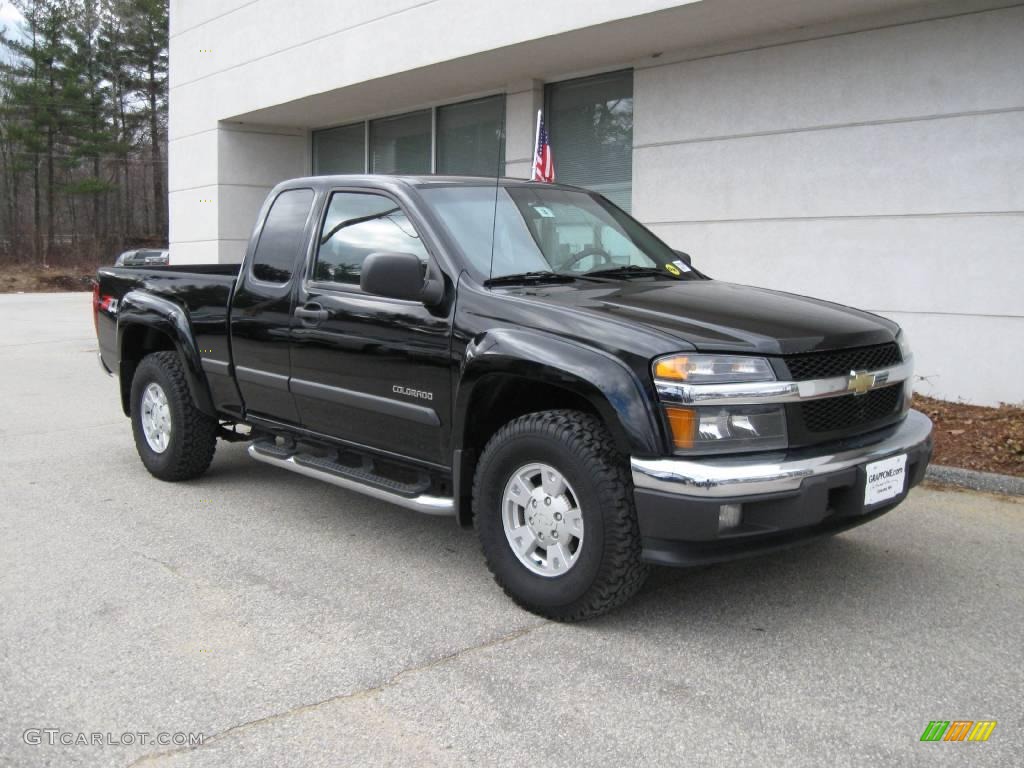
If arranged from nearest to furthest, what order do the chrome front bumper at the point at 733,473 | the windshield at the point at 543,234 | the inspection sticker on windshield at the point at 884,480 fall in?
the chrome front bumper at the point at 733,473
the inspection sticker on windshield at the point at 884,480
the windshield at the point at 543,234

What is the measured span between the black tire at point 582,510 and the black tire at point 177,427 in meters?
2.68

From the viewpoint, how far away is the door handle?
4883 millimetres

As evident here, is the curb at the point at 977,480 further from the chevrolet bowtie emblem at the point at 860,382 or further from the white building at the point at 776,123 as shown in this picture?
the chevrolet bowtie emblem at the point at 860,382

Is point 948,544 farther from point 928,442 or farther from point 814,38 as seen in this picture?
point 814,38

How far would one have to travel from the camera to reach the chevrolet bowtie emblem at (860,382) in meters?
3.77

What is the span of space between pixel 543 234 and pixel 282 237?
1599mm

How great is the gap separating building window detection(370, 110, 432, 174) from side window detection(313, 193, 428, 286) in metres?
8.95

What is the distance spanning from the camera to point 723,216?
9750mm

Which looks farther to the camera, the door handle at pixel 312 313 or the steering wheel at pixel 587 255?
the door handle at pixel 312 313

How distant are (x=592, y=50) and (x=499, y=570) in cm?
778

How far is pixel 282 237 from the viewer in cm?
534

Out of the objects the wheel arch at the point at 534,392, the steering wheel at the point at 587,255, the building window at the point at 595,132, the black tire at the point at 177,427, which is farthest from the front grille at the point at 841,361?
the building window at the point at 595,132

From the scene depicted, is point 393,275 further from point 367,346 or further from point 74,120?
point 74,120

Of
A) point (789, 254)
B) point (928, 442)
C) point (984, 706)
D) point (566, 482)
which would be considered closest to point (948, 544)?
point (928, 442)
